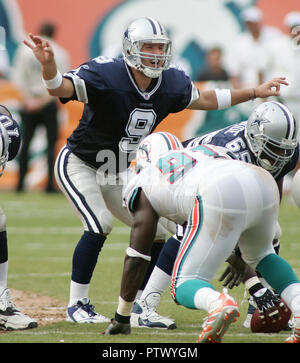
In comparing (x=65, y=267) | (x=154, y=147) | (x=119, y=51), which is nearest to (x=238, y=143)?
(x=154, y=147)

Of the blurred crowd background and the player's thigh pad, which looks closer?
the player's thigh pad

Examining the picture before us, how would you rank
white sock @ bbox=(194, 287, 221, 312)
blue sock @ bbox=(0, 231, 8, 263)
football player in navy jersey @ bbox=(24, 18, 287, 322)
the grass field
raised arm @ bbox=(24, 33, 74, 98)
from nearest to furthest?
1. white sock @ bbox=(194, 287, 221, 312)
2. the grass field
3. raised arm @ bbox=(24, 33, 74, 98)
4. blue sock @ bbox=(0, 231, 8, 263)
5. football player in navy jersey @ bbox=(24, 18, 287, 322)

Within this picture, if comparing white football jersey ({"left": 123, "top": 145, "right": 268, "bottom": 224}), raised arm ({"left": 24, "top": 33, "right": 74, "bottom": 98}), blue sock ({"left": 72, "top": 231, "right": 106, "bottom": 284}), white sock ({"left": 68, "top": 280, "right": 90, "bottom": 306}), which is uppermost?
raised arm ({"left": 24, "top": 33, "right": 74, "bottom": 98})

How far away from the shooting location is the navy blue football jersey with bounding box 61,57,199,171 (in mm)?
4859

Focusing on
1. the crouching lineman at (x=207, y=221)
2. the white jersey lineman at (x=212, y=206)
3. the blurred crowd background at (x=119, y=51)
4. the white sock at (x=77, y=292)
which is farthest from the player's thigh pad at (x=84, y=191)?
the blurred crowd background at (x=119, y=51)

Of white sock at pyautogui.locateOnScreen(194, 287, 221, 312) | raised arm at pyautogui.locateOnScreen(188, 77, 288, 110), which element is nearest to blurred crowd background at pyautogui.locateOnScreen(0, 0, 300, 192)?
raised arm at pyautogui.locateOnScreen(188, 77, 288, 110)

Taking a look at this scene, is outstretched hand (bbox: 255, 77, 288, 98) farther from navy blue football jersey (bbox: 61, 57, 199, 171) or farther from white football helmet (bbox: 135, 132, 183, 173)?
white football helmet (bbox: 135, 132, 183, 173)

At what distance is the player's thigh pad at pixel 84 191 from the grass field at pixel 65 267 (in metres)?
0.60

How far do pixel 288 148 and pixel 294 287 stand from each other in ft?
2.70

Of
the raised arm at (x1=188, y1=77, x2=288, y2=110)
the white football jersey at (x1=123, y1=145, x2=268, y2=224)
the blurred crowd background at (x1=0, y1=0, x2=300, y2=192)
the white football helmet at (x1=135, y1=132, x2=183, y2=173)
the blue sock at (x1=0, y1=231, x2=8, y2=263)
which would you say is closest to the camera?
the white football jersey at (x1=123, y1=145, x2=268, y2=224)

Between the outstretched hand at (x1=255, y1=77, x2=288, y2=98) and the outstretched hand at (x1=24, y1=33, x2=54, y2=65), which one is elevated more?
the outstretched hand at (x1=24, y1=33, x2=54, y2=65)

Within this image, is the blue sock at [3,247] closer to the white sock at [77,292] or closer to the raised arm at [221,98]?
the white sock at [77,292]

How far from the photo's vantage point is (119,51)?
13.1 meters

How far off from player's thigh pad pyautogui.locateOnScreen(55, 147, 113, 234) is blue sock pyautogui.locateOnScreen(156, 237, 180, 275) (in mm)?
Result: 368
